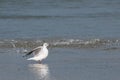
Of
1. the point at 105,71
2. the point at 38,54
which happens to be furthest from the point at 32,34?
the point at 105,71

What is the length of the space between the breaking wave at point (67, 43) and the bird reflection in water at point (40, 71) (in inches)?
115

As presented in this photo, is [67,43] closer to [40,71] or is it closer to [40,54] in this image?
[40,54]

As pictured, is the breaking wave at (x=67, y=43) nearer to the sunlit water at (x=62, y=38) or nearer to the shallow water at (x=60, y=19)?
the sunlit water at (x=62, y=38)

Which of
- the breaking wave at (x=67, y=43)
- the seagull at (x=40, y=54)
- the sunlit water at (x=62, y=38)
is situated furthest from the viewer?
the breaking wave at (x=67, y=43)

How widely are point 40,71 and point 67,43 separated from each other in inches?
165

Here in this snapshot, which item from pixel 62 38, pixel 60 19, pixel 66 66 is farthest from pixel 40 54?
pixel 60 19

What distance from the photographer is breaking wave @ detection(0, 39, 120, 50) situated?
16.4 metres

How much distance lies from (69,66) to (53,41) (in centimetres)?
424

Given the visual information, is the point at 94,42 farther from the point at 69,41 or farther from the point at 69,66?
Result: the point at 69,66

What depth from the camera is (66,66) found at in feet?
43.0

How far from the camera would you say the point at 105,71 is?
12359mm

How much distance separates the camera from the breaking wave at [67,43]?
1642 cm

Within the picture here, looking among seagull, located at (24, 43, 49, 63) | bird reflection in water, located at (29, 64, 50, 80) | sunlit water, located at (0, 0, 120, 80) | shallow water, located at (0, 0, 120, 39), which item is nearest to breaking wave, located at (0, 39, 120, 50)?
sunlit water, located at (0, 0, 120, 80)

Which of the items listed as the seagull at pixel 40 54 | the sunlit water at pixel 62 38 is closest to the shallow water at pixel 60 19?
the sunlit water at pixel 62 38
